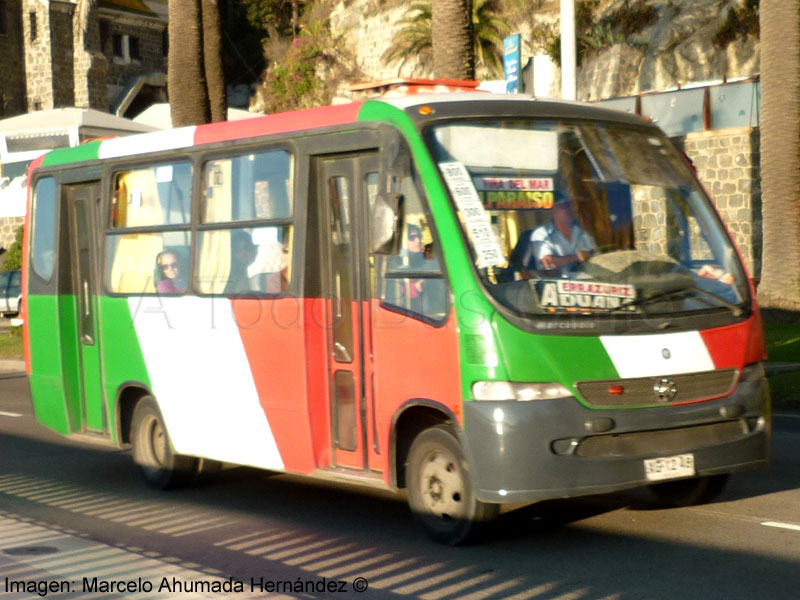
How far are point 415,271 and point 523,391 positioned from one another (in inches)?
42.4

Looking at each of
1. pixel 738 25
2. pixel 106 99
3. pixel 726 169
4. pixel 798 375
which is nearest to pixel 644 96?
pixel 726 169

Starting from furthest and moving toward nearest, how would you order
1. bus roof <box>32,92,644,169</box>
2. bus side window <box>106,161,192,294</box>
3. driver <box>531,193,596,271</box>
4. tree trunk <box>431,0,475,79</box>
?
tree trunk <box>431,0,475,79</box> → bus side window <box>106,161,192,294</box> → bus roof <box>32,92,644,169</box> → driver <box>531,193,596,271</box>

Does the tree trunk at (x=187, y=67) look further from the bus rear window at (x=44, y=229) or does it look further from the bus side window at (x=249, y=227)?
the bus side window at (x=249, y=227)

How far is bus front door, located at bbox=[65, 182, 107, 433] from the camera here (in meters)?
→ 11.4

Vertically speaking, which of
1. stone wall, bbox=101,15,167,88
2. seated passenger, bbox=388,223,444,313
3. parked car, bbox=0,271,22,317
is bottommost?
parked car, bbox=0,271,22,317

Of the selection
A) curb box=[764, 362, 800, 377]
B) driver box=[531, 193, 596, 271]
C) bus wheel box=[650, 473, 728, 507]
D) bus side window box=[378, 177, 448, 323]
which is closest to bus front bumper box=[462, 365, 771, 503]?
bus side window box=[378, 177, 448, 323]

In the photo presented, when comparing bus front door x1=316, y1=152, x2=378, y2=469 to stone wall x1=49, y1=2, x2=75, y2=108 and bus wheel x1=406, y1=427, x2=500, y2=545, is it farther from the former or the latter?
stone wall x1=49, y1=2, x2=75, y2=108

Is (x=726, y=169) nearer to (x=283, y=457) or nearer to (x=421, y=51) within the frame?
(x=283, y=457)

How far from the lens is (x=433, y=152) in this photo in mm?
7914

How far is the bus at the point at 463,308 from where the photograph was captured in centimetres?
744

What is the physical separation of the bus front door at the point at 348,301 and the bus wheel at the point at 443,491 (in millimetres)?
520

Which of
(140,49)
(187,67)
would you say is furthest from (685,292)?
(140,49)

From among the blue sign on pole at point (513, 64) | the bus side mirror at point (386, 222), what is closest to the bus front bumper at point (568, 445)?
the bus side mirror at point (386, 222)

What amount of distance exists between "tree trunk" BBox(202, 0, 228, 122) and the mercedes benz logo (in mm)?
19257
